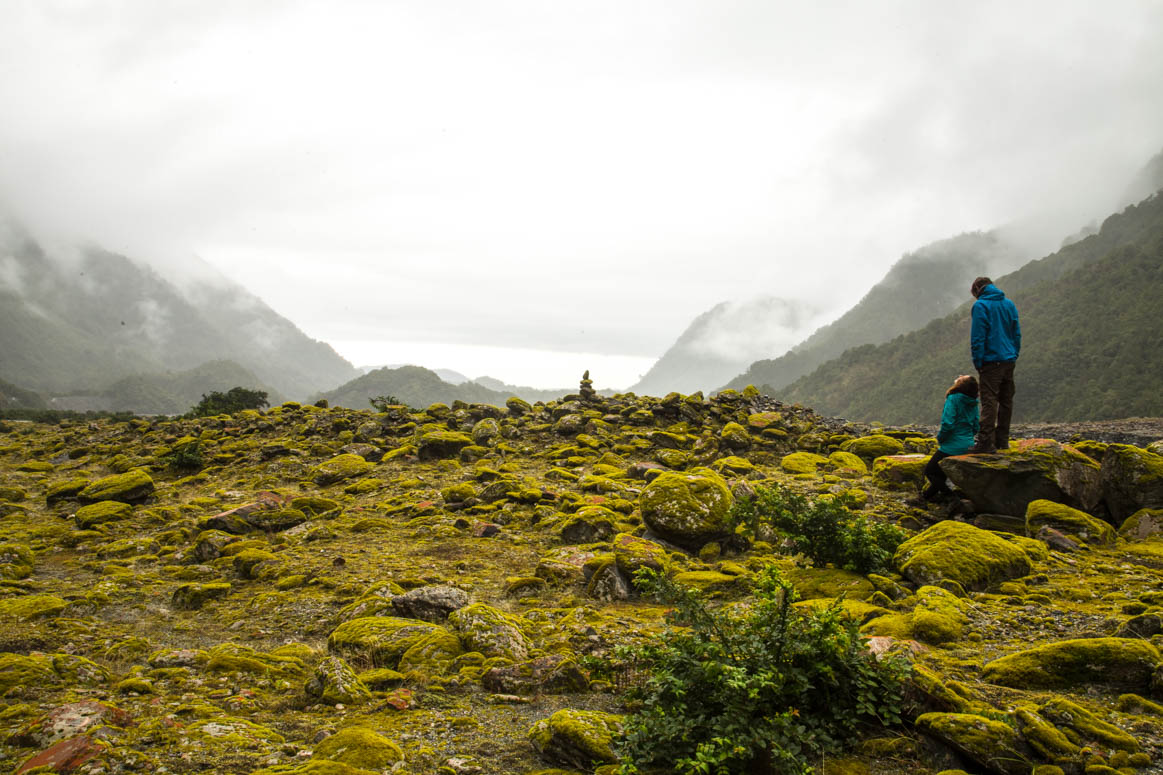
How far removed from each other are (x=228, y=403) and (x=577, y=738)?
141ft

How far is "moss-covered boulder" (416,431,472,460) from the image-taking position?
19141 mm

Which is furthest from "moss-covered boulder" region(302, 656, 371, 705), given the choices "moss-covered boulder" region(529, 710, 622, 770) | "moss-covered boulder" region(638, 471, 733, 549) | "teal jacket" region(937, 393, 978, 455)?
"teal jacket" region(937, 393, 978, 455)

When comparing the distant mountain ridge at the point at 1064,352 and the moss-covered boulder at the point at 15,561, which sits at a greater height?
the distant mountain ridge at the point at 1064,352

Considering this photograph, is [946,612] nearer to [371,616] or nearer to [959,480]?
[959,480]

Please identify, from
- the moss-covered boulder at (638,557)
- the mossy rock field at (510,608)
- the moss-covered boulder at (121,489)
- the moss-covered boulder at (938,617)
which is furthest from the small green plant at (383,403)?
the moss-covered boulder at (938,617)

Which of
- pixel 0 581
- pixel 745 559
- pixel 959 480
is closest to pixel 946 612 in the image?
pixel 745 559

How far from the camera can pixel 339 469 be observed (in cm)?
1791

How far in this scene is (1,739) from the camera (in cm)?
455

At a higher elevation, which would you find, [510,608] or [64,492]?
[510,608]

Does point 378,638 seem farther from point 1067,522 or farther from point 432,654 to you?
point 1067,522

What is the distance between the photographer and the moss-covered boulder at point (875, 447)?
53.7 ft

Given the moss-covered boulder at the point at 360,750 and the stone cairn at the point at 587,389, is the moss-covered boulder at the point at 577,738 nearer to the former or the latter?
the moss-covered boulder at the point at 360,750

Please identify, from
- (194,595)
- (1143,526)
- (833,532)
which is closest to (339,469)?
(194,595)

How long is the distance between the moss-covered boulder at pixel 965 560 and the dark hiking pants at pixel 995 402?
2560mm
